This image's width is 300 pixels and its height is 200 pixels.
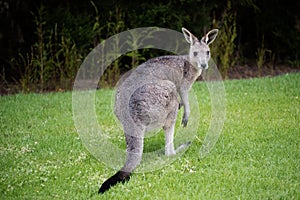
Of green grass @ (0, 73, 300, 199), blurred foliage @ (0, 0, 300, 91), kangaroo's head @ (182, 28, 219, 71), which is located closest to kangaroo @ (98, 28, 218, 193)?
kangaroo's head @ (182, 28, 219, 71)

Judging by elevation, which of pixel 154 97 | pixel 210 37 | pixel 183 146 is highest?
pixel 210 37

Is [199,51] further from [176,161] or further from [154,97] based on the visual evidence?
[176,161]

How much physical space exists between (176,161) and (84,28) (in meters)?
5.64

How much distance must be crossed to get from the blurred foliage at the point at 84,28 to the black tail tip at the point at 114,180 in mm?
5318

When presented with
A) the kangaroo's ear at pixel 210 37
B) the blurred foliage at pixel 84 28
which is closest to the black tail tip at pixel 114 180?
the kangaroo's ear at pixel 210 37

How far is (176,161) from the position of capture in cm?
525

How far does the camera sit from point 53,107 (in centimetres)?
800

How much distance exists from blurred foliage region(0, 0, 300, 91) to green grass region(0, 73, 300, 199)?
6.37 feet

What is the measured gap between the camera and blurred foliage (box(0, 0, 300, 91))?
977 cm

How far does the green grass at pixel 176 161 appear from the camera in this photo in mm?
4418

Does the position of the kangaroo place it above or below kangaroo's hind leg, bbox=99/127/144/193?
above

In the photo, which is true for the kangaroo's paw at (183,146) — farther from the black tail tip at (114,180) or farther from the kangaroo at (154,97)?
the black tail tip at (114,180)

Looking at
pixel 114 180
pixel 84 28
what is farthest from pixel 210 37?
pixel 84 28

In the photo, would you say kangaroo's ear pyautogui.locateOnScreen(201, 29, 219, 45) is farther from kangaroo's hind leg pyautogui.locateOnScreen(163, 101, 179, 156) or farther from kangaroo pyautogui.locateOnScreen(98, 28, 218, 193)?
kangaroo's hind leg pyautogui.locateOnScreen(163, 101, 179, 156)
